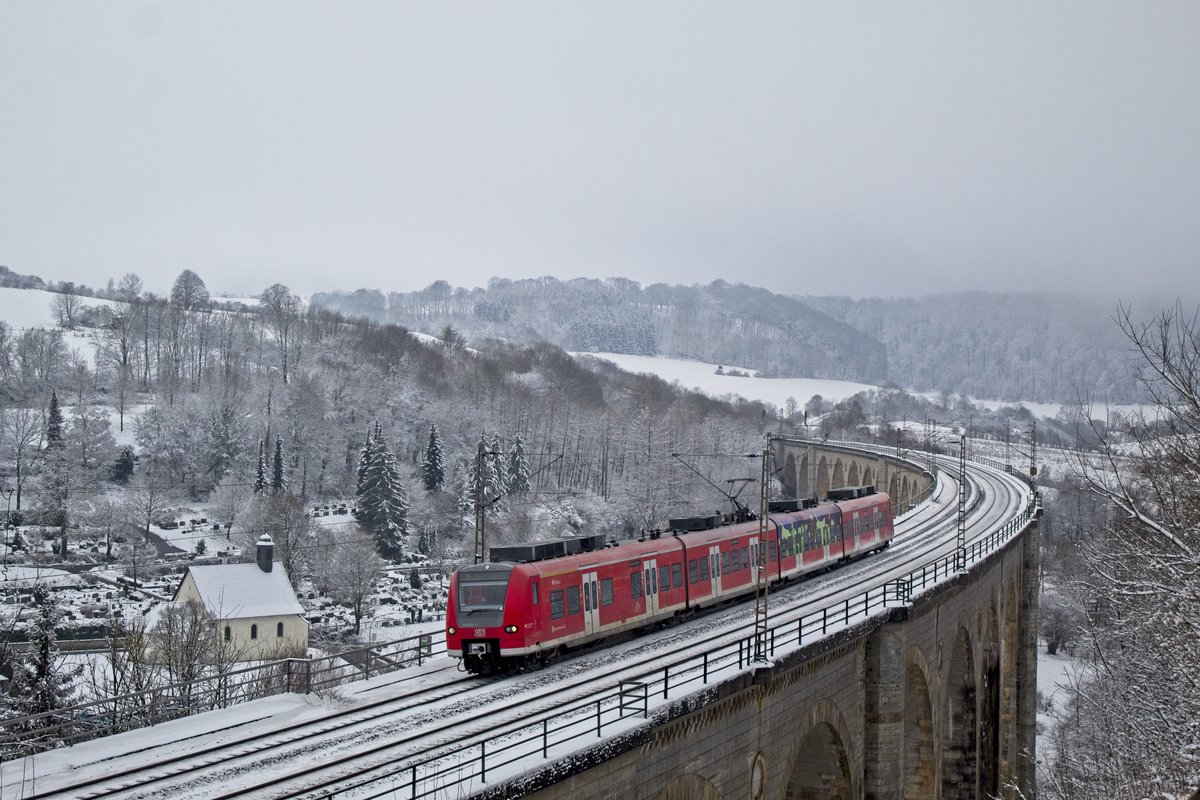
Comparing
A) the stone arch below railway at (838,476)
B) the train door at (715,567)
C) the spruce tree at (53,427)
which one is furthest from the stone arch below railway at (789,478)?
the train door at (715,567)

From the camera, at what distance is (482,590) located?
942 inches

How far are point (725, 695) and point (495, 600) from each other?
253 inches

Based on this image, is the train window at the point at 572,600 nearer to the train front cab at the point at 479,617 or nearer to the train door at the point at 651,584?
the train front cab at the point at 479,617

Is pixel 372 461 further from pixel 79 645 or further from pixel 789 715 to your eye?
pixel 789 715

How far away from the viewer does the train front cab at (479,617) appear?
23.2 meters

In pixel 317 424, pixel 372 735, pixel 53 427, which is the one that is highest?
pixel 317 424

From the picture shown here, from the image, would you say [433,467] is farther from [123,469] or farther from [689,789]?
[689,789]

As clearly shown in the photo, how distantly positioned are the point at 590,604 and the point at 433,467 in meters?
83.8

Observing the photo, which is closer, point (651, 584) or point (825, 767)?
point (825, 767)

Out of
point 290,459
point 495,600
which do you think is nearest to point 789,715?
point 495,600

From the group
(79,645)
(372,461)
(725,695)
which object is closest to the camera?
(725,695)

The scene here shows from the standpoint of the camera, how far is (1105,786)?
23.7 meters

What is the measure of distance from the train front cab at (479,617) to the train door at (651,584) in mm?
5474

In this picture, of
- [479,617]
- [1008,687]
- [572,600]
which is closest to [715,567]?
[572,600]
